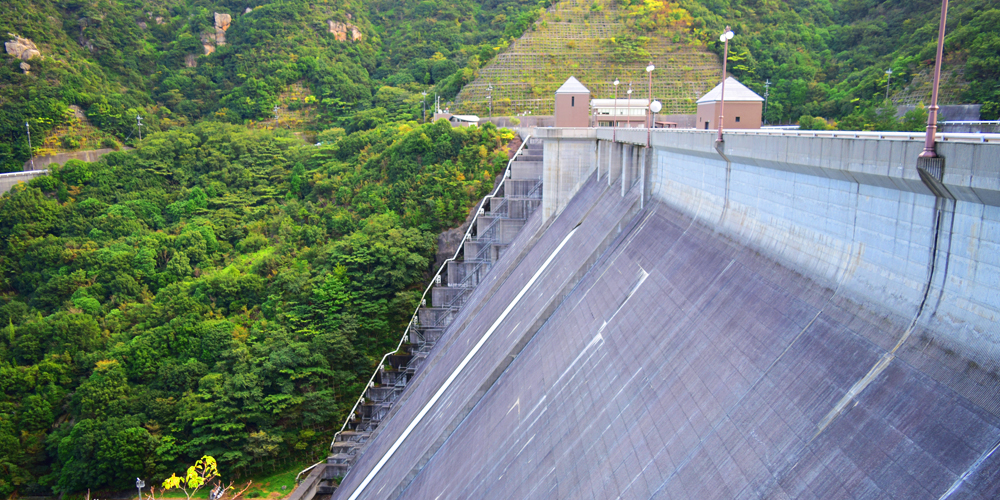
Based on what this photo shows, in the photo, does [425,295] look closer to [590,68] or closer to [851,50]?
[590,68]

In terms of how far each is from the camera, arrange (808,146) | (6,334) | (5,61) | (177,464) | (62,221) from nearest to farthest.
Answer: (808,146)
(177,464)
(6,334)
(62,221)
(5,61)

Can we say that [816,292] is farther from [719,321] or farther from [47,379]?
[47,379]

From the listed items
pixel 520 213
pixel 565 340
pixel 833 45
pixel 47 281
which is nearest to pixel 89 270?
pixel 47 281

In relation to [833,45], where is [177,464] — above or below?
below

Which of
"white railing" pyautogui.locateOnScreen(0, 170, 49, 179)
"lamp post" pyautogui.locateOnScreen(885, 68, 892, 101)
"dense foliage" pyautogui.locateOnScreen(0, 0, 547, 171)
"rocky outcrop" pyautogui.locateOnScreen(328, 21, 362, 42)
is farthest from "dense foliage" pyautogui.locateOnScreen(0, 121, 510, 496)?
"rocky outcrop" pyautogui.locateOnScreen(328, 21, 362, 42)

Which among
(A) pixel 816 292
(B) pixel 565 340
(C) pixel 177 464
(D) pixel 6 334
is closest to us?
(A) pixel 816 292

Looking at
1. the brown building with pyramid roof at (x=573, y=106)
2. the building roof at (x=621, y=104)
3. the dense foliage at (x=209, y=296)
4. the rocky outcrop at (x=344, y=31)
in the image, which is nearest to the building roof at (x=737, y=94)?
the brown building with pyramid roof at (x=573, y=106)

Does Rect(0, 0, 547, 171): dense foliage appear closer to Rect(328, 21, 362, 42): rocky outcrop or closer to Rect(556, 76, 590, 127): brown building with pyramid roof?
Rect(328, 21, 362, 42): rocky outcrop
